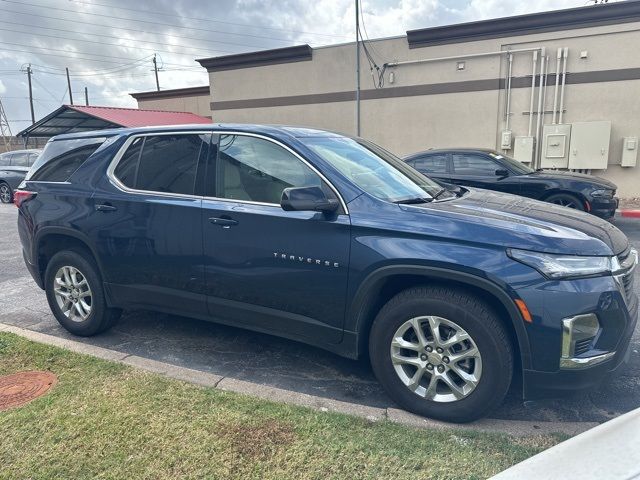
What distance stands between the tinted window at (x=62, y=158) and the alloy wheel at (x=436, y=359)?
3148 millimetres

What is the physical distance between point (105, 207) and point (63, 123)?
20237 millimetres

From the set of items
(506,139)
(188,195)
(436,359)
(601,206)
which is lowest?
(436,359)

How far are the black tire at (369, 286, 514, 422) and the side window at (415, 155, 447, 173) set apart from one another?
663 centimetres

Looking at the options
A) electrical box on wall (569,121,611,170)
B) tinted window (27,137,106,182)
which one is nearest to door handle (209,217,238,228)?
tinted window (27,137,106,182)

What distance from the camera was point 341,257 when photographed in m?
3.02

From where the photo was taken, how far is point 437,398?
289 centimetres

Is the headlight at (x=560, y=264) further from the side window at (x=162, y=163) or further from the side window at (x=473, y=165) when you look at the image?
the side window at (x=473, y=165)

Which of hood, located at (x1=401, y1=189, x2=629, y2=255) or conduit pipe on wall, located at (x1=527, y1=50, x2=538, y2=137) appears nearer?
hood, located at (x1=401, y1=189, x2=629, y2=255)

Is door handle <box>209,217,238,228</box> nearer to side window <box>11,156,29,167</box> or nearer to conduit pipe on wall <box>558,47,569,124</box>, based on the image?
conduit pipe on wall <box>558,47,569,124</box>

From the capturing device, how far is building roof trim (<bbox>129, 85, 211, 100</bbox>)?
85.2 feet

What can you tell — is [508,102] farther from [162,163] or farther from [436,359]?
[436,359]

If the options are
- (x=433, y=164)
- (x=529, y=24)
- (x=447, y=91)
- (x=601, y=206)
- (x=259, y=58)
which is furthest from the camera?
(x=259, y=58)

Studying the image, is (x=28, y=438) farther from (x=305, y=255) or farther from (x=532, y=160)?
(x=532, y=160)

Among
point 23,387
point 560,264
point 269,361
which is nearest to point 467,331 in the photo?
point 560,264
